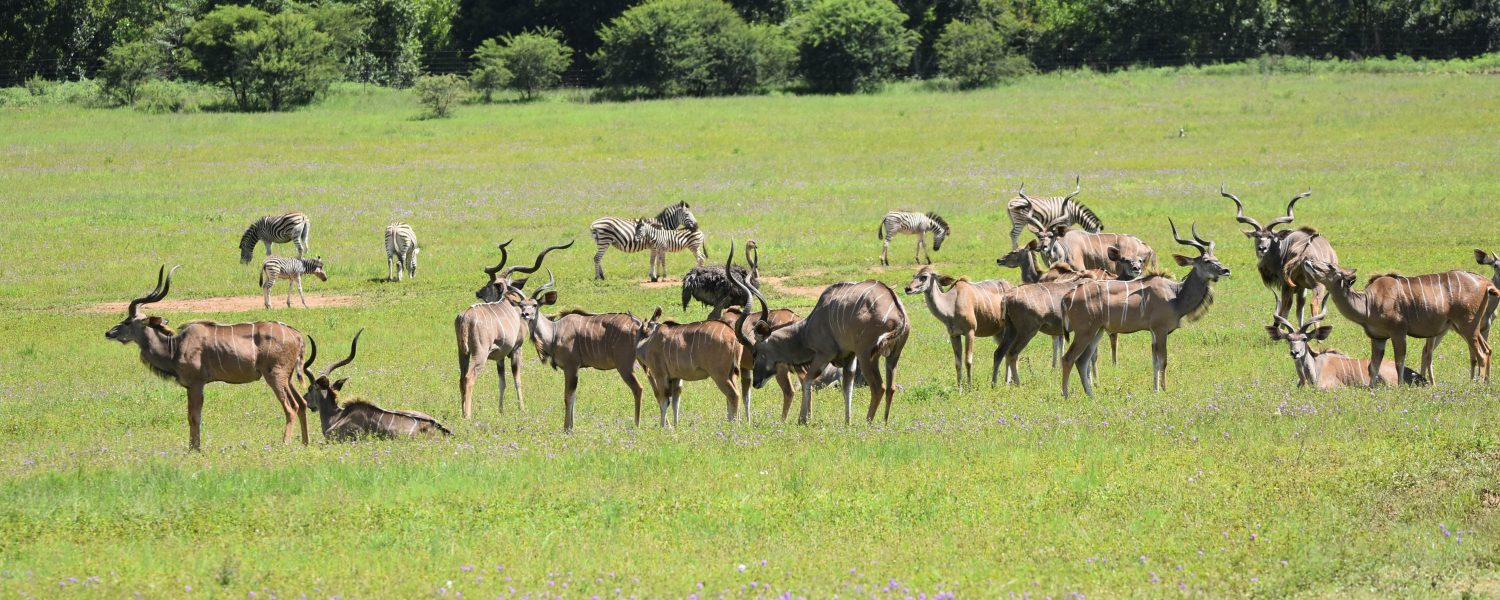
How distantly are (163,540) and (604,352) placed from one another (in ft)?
21.9

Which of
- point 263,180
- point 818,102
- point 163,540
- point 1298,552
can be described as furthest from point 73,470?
point 818,102

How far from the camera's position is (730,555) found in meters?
10.8

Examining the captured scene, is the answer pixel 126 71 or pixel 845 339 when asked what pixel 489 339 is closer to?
pixel 845 339

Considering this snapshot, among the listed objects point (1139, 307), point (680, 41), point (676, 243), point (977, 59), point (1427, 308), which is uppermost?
point (680, 41)

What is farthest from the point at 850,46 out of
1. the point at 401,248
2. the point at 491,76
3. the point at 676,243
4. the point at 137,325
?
the point at 137,325

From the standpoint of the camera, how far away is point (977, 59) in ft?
254

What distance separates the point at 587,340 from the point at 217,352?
398cm

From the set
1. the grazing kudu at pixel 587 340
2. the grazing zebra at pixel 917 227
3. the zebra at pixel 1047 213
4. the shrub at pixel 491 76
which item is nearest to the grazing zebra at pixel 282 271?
the grazing kudu at pixel 587 340

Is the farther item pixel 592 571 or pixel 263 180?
pixel 263 180

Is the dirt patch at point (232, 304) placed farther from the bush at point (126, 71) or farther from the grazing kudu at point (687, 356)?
the bush at point (126, 71)

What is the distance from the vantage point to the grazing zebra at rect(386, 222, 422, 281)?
101 ft

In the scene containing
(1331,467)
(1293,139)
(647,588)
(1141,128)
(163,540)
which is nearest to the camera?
(647,588)

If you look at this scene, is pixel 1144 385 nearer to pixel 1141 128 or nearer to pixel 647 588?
pixel 647 588

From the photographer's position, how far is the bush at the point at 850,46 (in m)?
78.8
